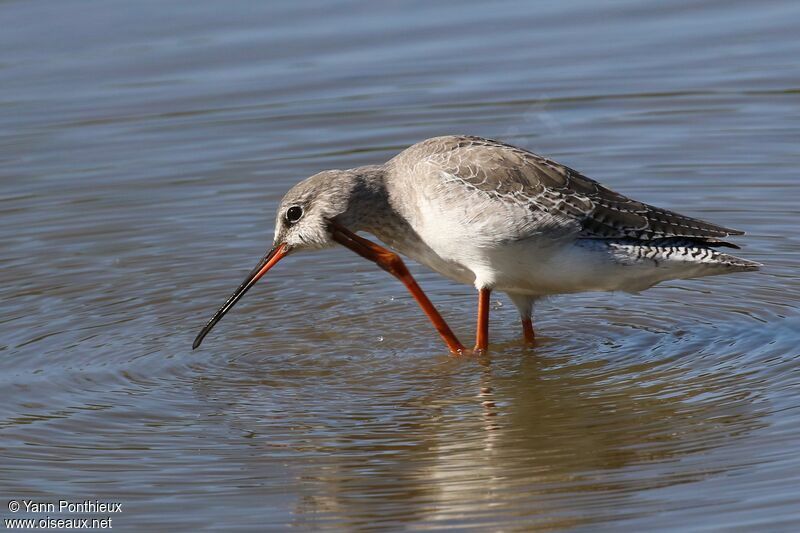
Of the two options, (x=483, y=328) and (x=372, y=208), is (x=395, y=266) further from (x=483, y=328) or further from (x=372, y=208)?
(x=483, y=328)

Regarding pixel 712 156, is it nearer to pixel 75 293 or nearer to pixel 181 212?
pixel 181 212

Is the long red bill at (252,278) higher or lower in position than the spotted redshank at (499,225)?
lower

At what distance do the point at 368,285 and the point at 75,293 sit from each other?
8.13ft

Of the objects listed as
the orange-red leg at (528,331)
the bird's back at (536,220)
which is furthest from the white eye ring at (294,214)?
the orange-red leg at (528,331)

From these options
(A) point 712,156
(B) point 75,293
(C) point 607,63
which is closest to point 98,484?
(B) point 75,293

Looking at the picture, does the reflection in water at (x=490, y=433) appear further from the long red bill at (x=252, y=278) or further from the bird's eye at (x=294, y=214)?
the bird's eye at (x=294, y=214)

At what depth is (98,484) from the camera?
8289 millimetres

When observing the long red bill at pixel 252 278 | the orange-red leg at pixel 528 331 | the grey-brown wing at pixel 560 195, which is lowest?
the orange-red leg at pixel 528 331

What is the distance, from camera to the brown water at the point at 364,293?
8211 millimetres

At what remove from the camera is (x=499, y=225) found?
10148 millimetres

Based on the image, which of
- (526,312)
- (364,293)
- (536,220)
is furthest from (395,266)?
(536,220)

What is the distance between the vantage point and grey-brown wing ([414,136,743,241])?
10.3m

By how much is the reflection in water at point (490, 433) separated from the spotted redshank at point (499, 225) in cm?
67

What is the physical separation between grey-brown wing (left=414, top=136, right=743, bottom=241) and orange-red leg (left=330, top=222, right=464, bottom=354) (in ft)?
2.86
